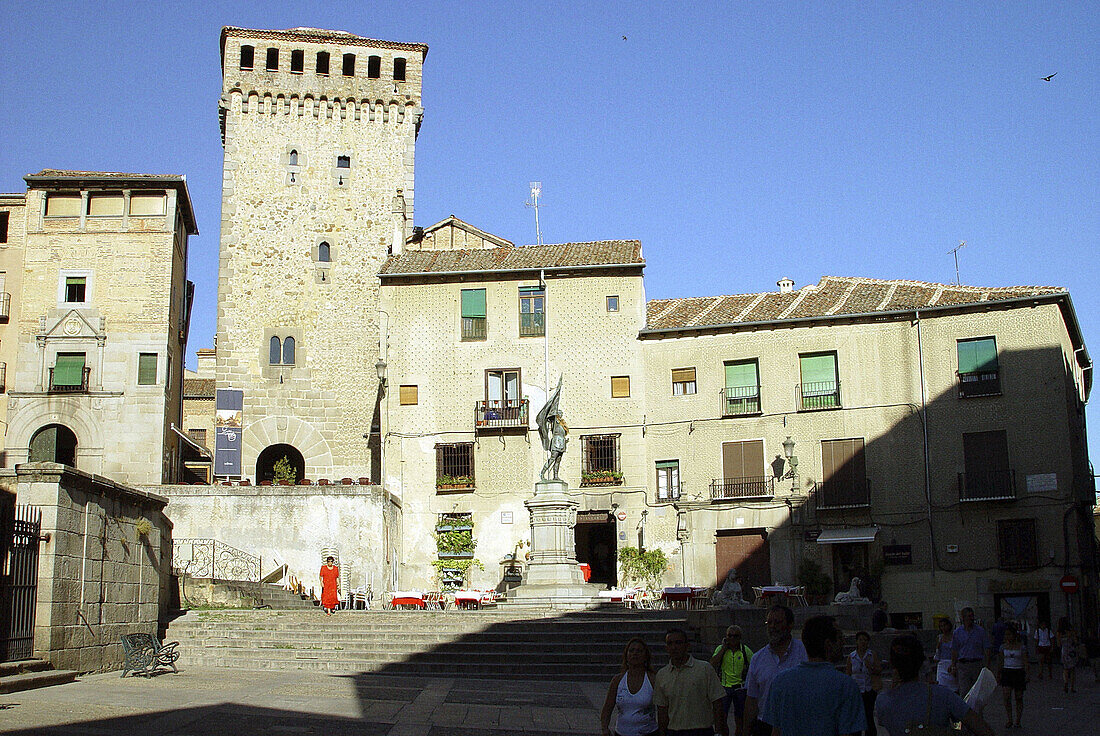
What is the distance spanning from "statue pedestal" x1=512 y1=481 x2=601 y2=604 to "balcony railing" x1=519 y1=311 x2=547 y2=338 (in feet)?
38.5

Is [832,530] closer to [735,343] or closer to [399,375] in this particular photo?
[735,343]

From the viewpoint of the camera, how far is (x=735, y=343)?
35875 mm

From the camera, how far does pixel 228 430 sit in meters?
37.8

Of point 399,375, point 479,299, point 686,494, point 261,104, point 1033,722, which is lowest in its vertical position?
point 1033,722

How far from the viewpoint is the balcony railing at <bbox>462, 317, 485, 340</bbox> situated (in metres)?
37.0

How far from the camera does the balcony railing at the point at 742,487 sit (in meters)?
34.2

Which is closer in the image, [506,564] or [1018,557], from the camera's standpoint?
[1018,557]

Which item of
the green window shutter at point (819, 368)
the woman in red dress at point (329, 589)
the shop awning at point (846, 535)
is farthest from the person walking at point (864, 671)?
the green window shutter at point (819, 368)

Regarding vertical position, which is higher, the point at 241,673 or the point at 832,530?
the point at 832,530

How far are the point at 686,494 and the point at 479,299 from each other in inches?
367

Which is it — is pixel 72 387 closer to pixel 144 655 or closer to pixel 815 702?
pixel 144 655

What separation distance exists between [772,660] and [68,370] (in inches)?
1282

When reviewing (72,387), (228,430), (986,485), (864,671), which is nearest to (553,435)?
(986,485)

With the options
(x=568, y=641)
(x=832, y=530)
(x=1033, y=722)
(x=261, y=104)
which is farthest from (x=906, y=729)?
(x=261, y=104)
